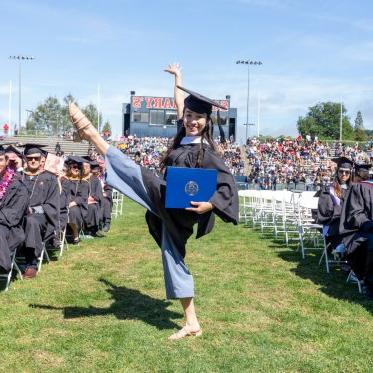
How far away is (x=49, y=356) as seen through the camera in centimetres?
411

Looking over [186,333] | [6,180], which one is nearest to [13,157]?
[6,180]

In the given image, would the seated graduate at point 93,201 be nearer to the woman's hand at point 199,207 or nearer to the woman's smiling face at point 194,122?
the woman's smiling face at point 194,122

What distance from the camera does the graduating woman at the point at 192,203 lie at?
14.1 feet

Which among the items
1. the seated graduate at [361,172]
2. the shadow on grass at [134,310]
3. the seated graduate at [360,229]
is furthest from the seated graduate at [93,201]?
the seated graduate at [360,229]

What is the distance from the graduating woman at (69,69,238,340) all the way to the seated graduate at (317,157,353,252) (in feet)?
12.4

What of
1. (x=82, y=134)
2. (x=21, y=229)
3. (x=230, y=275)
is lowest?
(x=230, y=275)

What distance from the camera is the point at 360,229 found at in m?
6.60

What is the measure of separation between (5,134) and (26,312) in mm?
48152

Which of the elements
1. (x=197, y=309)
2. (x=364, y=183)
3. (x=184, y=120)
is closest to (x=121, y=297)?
(x=197, y=309)

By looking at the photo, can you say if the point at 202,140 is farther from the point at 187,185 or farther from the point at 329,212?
the point at 329,212

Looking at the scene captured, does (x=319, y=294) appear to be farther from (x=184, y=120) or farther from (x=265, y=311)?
(x=184, y=120)

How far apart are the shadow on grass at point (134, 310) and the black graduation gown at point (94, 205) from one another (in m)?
5.06

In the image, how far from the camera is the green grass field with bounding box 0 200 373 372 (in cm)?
406

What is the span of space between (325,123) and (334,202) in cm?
9756
